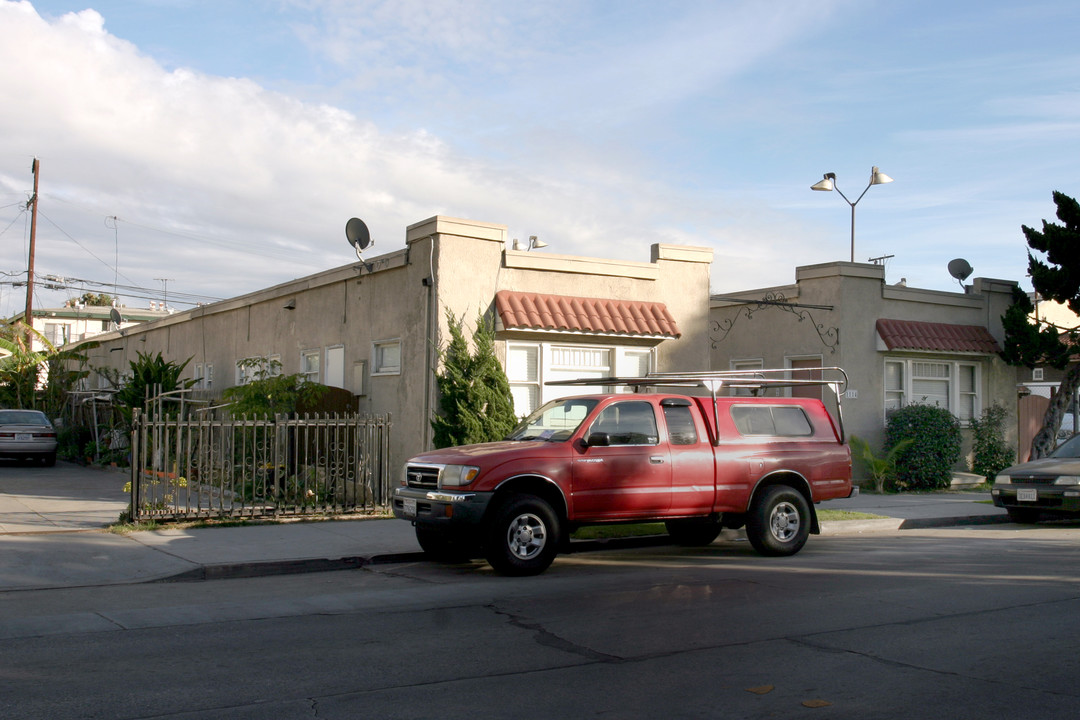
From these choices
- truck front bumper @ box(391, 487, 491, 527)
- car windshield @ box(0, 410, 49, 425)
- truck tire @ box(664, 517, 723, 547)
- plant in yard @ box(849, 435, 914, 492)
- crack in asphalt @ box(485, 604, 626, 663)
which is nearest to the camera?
crack in asphalt @ box(485, 604, 626, 663)

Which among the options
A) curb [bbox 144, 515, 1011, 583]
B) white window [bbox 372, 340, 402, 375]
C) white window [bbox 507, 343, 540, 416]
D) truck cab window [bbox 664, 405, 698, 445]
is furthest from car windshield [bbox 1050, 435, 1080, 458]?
white window [bbox 372, 340, 402, 375]

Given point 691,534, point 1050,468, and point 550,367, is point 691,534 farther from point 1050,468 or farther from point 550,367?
point 1050,468

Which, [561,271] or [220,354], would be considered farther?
[220,354]

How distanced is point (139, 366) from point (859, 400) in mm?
16341

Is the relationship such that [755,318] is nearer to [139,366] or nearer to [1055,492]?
[1055,492]

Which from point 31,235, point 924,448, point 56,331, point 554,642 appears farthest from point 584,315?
point 56,331

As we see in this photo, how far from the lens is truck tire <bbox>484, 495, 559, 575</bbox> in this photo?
9.94 metres

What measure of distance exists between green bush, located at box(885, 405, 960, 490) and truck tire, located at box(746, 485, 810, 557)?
28.6ft

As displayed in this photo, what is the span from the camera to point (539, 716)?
538 centimetres

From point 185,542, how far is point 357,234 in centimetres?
711

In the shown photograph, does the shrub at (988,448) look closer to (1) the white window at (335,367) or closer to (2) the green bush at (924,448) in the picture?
(2) the green bush at (924,448)

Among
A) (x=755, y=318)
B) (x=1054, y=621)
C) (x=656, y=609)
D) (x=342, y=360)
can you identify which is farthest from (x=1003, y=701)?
(x=755, y=318)

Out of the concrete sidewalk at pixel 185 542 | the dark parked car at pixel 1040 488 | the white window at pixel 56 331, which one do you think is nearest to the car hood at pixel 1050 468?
the dark parked car at pixel 1040 488

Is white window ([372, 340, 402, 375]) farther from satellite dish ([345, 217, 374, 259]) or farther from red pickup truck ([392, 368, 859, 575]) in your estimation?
red pickup truck ([392, 368, 859, 575])
